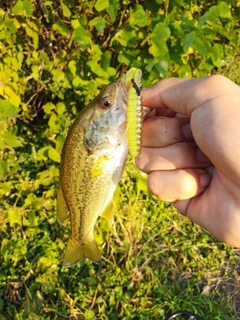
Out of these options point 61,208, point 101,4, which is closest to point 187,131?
point 61,208

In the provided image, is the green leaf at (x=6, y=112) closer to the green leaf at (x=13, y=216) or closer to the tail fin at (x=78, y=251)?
the tail fin at (x=78, y=251)

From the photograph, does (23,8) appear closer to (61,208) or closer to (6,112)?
(6,112)

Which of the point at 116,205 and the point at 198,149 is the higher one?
the point at 198,149

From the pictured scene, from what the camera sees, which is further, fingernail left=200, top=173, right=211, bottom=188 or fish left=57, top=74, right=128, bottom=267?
fingernail left=200, top=173, right=211, bottom=188

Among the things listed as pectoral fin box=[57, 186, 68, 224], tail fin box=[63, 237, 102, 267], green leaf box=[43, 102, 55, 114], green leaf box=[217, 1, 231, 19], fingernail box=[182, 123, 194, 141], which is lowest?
tail fin box=[63, 237, 102, 267]

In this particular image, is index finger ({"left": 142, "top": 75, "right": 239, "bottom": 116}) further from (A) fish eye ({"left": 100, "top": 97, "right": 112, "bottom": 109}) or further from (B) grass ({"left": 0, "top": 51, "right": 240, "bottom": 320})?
(B) grass ({"left": 0, "top": 51, "right": 240, "bottom": 320})

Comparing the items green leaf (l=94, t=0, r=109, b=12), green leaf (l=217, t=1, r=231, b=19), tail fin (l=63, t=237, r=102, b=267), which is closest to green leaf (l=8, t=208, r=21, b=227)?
tail fin (l=63, t=237, r=102, b=267)

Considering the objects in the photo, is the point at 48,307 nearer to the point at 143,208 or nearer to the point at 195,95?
the point at 143,208

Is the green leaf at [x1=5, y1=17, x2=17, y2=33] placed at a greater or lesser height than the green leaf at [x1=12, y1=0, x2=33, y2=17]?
lesser
